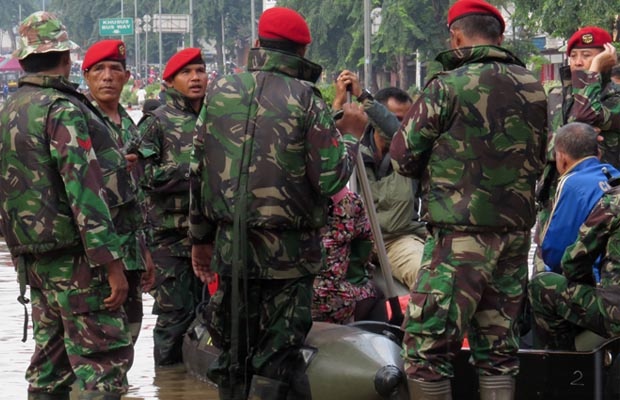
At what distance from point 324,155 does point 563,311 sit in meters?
1.47

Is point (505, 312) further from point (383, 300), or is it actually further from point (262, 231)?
point (383, 300)

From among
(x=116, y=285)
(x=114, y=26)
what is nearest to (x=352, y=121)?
(x=116, y=285)

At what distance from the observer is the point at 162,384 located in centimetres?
889

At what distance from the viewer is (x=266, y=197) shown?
6.60 m

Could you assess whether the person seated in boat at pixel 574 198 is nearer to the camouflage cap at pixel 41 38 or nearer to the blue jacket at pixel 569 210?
the blue jacket at pixel 569 210

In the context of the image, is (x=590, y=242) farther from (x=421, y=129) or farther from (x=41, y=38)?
(x=41, y=38)

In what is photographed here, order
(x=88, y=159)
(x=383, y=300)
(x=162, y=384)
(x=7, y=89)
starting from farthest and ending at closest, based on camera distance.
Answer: (x=7, y=89), (x=162, y=384), (x=383, y=300), (x=88, y=159)

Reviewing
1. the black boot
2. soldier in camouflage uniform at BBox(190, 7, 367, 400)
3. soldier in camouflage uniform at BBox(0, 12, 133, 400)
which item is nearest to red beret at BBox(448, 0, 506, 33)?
soldier in camouflage uniform at BBox(190, 7, 367, 400)

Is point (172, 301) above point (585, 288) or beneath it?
beneath

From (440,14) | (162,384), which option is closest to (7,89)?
(440,14)

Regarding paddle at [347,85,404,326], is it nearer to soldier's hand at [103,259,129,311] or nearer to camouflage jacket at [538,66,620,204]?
camouflage jacket at [538,66,620,204]

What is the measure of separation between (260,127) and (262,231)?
46cm

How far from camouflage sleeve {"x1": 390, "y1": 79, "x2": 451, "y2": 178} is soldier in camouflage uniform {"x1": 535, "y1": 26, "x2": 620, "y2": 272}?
2329 mm

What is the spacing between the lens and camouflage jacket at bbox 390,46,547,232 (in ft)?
20.9
